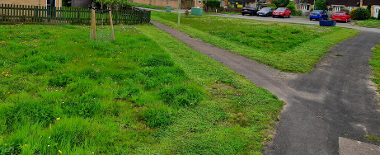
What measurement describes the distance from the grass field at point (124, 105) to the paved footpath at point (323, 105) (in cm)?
42

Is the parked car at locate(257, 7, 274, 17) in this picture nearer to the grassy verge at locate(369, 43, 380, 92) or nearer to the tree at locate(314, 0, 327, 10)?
the tree at locate(314, 0, 327, 10)

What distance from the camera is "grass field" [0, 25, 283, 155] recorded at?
15.6ft

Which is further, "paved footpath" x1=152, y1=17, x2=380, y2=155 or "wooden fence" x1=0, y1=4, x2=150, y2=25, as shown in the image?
"wooden fence" x1=0, y1=4, x2=150, y2=25

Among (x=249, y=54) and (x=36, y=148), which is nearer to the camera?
(x=36, y=148)

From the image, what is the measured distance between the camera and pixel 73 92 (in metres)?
6.87

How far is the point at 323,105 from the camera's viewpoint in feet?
23.8

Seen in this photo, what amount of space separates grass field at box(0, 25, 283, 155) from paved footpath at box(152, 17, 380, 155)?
0.42m

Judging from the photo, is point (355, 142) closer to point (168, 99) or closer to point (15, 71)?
point (168, 99)

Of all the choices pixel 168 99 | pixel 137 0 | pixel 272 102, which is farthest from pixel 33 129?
pixel 137 0

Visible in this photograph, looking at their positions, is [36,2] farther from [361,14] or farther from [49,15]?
[361,14]

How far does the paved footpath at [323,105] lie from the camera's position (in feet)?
17.1

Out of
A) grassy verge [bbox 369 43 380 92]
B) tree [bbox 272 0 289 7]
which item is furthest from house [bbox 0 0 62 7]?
tree [bbox 272 0 289 7]

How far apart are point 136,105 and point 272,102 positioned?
3134 mm

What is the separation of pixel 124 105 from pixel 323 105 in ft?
15.1
